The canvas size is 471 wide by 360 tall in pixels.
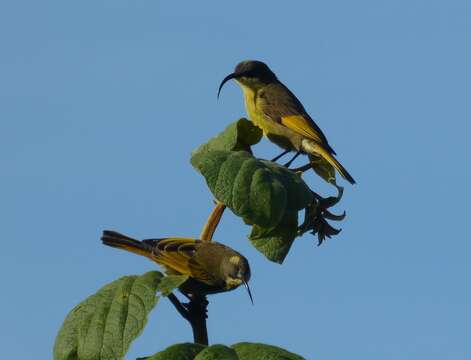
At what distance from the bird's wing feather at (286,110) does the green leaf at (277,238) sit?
4.69 m

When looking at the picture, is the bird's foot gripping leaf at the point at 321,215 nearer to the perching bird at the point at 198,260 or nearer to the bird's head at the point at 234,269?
the perching bird at the point at 198,260

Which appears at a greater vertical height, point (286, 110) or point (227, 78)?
point (227, 78)

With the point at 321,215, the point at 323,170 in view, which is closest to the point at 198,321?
the point at 321,215

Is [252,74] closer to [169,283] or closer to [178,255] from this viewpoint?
[178,255]

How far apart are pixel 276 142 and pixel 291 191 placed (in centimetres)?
522

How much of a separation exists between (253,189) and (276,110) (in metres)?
5.63

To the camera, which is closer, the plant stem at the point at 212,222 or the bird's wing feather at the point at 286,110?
the plant stem at the point at 212,222

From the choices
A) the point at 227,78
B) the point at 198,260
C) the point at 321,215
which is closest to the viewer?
the point at 321,215

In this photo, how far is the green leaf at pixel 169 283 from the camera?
8.03 feet

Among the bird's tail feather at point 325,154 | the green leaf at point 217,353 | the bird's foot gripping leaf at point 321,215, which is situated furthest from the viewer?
the bird's tail feather at point 325,154

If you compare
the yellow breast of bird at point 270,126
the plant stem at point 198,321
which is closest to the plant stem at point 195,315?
the plant stem at point 198,321

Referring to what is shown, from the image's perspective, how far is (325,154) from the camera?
7.05 m

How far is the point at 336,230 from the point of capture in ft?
10.3

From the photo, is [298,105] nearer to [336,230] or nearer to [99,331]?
[336,230]
